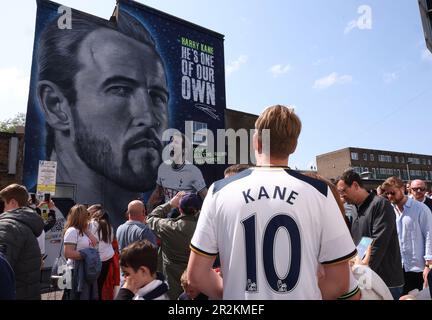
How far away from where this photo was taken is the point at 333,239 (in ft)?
5.40

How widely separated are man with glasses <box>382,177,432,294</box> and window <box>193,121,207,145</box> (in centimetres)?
1695

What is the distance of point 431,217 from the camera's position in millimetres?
4602

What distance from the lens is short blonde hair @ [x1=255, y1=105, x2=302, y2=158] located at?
72.5 inches

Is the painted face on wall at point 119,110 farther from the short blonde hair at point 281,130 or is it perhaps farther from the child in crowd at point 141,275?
the short blonde hair at point 281,130

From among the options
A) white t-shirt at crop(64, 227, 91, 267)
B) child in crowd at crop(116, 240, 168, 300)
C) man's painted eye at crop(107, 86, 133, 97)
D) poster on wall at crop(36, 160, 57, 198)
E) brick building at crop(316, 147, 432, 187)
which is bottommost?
child in crowd at crop(116, 240, 168, 300)

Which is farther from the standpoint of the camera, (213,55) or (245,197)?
(213,55)

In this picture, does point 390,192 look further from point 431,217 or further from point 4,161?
point 4,161

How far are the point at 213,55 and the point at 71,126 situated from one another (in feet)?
38.9

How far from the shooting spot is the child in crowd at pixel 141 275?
242cm

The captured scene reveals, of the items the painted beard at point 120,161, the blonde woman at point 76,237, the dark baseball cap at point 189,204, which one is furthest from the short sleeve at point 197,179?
the dark baseball cap at point 189,204

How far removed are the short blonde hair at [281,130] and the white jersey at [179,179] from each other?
16.0 m

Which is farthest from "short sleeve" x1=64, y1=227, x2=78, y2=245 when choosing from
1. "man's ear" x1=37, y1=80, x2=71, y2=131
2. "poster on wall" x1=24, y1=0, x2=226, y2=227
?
"man's ear" x1=37, y1=80, x2=71, y2=131

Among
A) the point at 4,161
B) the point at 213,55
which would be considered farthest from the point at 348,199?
the point at 213,55

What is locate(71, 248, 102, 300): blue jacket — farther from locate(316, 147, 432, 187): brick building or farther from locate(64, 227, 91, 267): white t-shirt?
locate(316, 147, 432, 187): brick building
